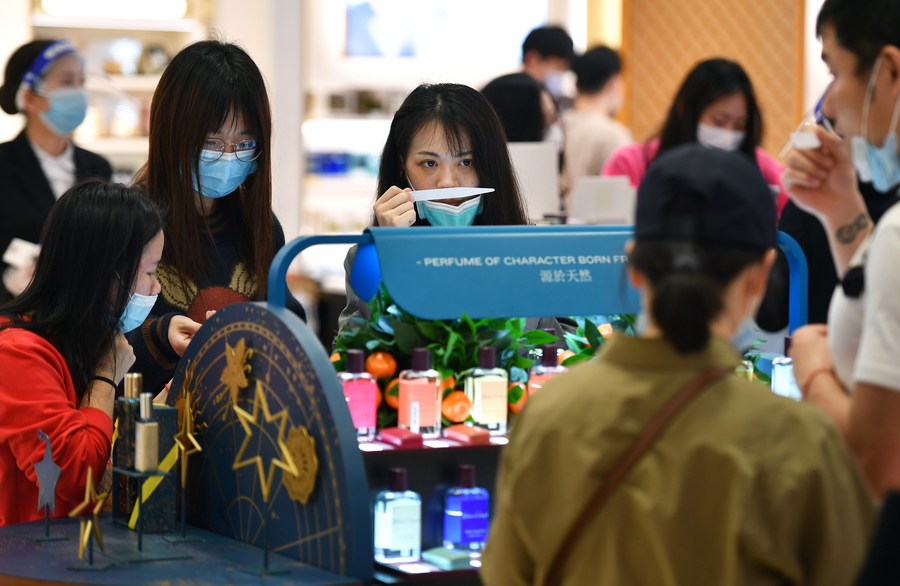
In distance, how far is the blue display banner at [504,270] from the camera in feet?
8.52

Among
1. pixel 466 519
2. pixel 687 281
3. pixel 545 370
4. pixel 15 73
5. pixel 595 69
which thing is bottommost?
pixel 466 519

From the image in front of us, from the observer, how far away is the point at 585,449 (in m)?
1.70

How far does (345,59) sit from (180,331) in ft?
19.1

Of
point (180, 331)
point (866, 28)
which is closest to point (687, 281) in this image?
point (866, 28)

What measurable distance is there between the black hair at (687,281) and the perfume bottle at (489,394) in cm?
88

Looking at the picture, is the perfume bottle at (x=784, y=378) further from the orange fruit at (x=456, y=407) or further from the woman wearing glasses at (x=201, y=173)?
the woman wearing glasses at (x=201, y=173)

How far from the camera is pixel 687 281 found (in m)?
1.68

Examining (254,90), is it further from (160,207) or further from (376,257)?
(376,257)

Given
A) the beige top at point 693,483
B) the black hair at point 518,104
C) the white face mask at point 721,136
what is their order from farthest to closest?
the black hair at point 518,104 → the white face mask at point 721,136 → the beige top at point 693,483

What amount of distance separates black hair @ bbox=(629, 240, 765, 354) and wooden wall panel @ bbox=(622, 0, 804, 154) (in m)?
7.26

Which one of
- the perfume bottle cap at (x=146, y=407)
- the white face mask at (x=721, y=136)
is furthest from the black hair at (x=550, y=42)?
the perfume bottle cap at (x=146, y=407)

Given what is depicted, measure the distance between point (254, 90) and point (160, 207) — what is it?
1.20 feet

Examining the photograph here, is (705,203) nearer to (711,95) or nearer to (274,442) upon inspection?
(274,442)

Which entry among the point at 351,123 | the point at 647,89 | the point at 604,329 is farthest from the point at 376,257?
the point at 647,89
